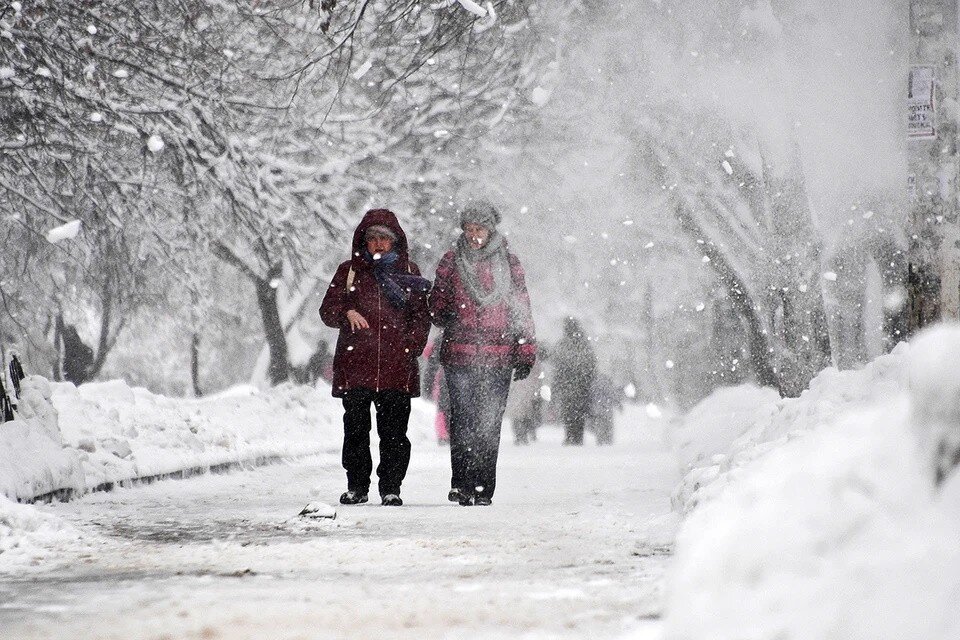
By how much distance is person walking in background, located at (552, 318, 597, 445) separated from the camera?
20.5 metres

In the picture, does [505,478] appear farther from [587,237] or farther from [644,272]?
[644,272]

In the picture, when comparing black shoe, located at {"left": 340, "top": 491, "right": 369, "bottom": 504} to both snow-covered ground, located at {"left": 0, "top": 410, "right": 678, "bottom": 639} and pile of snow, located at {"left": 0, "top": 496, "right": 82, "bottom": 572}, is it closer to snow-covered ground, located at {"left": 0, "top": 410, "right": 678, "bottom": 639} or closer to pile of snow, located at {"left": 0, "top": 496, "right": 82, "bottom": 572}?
snow-covered ground, located at {"left": 0, "top": 410, "right": 678, "bottom": 639}

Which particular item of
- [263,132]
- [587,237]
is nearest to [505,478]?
[263,132]

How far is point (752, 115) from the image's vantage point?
59.8ft

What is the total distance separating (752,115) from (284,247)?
7.84 metres

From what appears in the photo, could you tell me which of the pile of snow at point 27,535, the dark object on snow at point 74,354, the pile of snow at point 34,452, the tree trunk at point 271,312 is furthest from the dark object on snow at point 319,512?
the dark object on snow at point 74,354

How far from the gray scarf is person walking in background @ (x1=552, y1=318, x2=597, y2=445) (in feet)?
37.2

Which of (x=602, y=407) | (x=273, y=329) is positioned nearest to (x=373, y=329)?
(x=602, y=407)

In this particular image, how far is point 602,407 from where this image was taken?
21.2 metres

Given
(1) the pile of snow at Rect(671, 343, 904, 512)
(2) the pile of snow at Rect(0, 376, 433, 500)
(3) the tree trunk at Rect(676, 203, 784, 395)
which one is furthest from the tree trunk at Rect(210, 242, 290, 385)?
(1) the pile of snow at Rect(671, 343, 904, 512)

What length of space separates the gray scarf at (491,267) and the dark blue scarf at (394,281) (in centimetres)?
28

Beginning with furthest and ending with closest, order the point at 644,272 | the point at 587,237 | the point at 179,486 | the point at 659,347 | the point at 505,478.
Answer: the point at 659,347, the point at 644,272, the point at 587,237, the point at 505,478, the point at 179,486

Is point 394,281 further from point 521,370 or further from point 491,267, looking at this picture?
point 521,370

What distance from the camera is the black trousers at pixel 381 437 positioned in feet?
29.7
